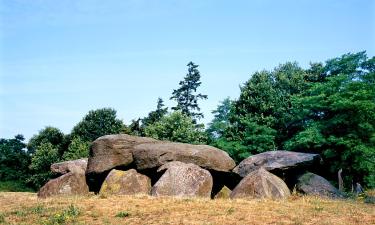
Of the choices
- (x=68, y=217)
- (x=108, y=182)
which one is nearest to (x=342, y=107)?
(x=108, y=182)

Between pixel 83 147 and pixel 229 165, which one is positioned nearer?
pixel 229 165

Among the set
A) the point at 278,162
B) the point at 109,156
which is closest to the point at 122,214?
the point at 109,156

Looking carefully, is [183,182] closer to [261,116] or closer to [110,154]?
[110,154]

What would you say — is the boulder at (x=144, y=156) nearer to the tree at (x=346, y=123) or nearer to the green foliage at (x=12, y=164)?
the tree at (x=346, y=123)

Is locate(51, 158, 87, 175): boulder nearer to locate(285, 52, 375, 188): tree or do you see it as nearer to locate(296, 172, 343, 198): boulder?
locate(296, 172, 343, 198): boulder

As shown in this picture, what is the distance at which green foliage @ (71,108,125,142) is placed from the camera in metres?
60.0

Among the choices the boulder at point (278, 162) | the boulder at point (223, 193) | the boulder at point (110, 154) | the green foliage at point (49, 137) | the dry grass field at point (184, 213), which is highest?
the green foliage at point (49, 137)

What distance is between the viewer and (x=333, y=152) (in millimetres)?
33438

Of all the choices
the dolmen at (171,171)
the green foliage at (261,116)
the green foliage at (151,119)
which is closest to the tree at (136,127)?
the green foliage at (151,119)

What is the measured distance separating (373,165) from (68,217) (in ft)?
84.7

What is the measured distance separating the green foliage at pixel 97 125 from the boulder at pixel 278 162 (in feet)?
119

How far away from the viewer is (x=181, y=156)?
24953mm

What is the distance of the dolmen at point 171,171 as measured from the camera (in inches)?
891

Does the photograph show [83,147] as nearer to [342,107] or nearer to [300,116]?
[300,116]
